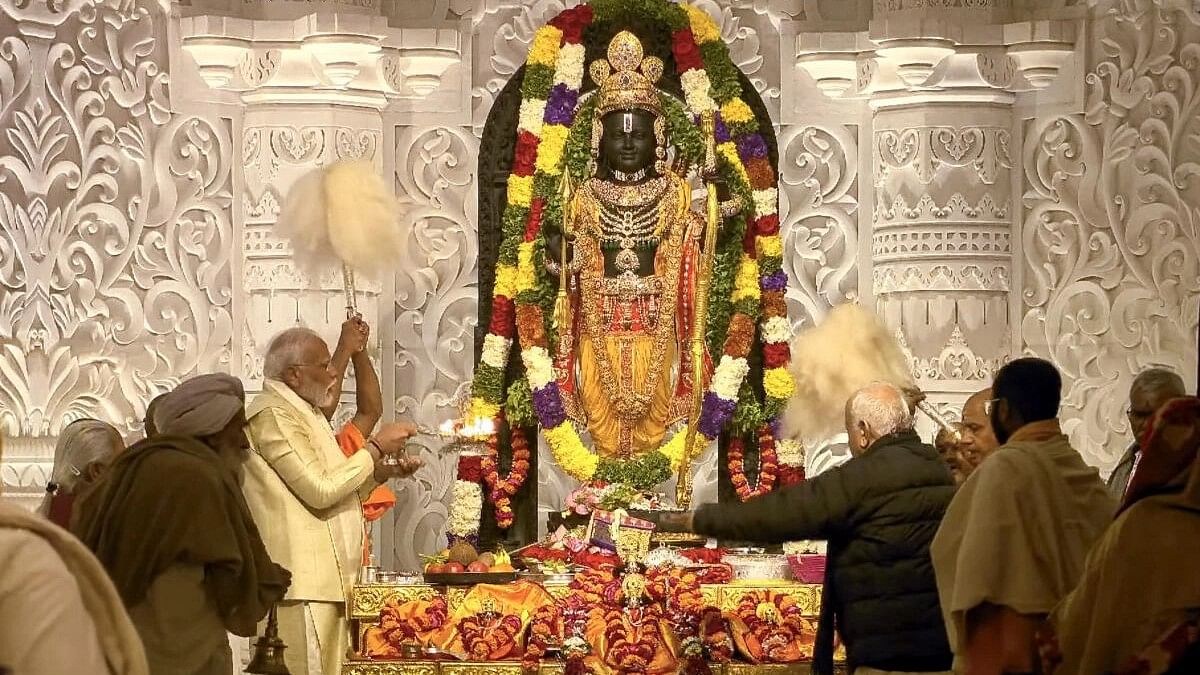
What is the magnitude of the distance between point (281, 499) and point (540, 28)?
3.50 metres

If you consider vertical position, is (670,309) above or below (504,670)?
above

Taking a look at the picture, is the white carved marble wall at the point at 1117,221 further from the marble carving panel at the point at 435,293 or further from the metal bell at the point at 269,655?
the metal bell at the point at 269,655

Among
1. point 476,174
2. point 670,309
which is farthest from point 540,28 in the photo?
point 670,309

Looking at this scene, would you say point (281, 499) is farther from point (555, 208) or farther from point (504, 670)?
point (555, 208)

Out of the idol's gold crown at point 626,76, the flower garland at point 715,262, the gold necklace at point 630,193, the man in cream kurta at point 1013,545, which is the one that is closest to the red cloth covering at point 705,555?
the flower garland at point 715,262

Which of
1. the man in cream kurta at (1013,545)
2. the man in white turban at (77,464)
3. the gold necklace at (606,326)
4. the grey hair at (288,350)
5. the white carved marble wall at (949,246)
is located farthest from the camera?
the gold necklace at (606,326)

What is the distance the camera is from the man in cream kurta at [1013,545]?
5137mm

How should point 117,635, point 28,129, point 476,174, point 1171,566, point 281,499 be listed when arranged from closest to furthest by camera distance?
point 117,635 → point 1171,566 → point 281,499 → point 28,129 → point 476,174

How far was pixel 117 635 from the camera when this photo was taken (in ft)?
12.3

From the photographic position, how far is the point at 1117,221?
32.8ft

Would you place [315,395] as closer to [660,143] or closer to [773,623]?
[773,623]

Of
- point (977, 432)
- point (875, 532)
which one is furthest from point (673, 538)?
point (875, 532)

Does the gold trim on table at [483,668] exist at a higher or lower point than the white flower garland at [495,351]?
lower

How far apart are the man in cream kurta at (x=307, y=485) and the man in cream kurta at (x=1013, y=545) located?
9.06ft
